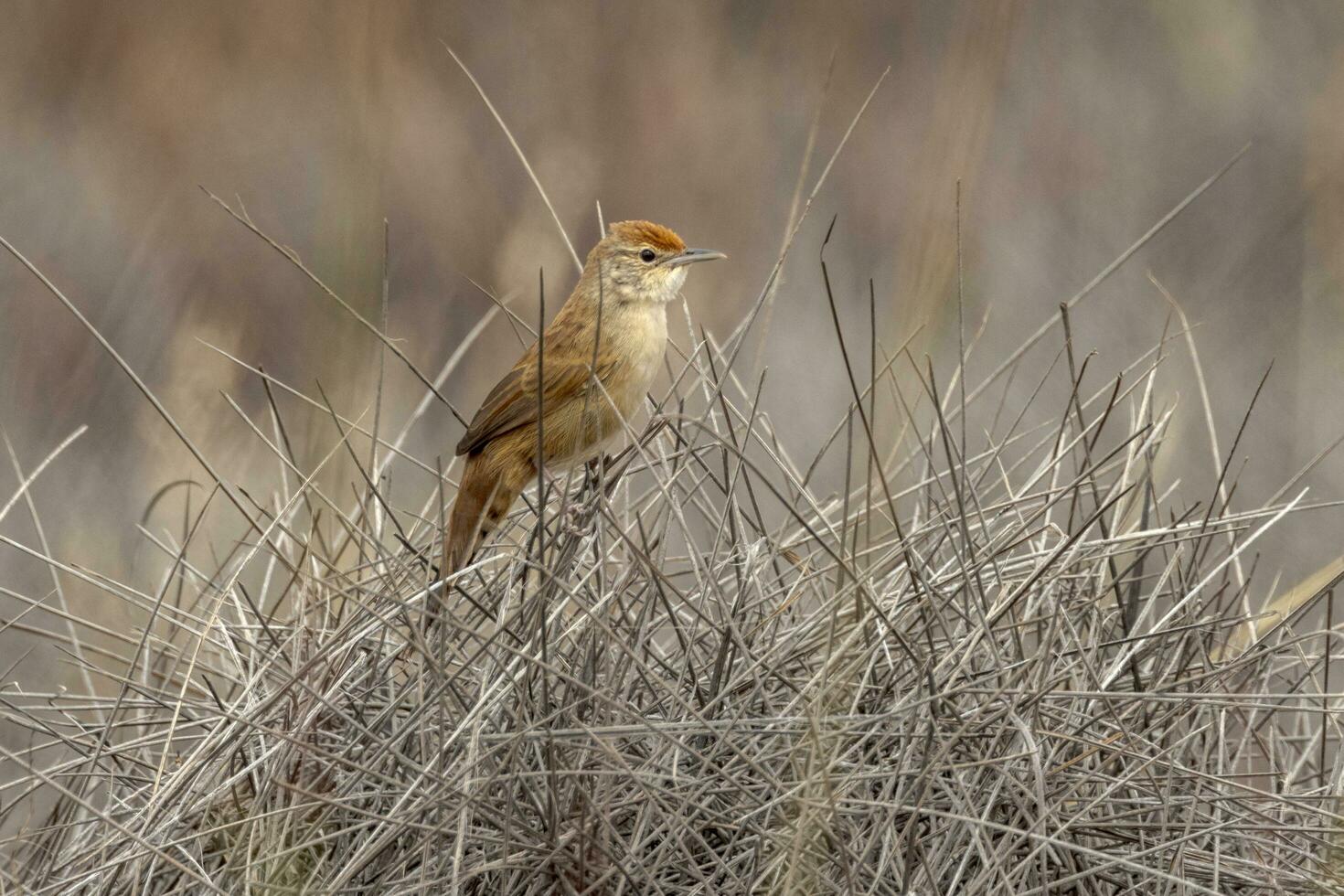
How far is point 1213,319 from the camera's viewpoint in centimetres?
575

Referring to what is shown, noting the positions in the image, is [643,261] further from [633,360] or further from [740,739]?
[740,739]

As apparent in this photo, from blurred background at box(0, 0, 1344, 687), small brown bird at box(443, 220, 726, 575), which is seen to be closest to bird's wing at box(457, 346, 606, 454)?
small brown bird at box(443, 220, 726, 575)

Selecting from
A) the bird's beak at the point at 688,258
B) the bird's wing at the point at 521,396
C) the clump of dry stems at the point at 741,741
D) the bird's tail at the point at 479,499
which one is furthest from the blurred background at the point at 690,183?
the clump of dry stems at the point at 741,741

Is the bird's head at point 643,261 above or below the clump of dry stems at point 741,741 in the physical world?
above

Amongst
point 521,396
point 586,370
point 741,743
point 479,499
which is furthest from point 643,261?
point 741,743

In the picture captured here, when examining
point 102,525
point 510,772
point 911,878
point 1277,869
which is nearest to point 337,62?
point 510,772

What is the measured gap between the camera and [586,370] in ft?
10.8

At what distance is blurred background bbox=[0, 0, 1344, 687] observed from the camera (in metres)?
5.57

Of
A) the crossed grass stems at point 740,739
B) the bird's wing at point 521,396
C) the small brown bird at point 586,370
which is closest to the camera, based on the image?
the crossed grass stems at point 740,739

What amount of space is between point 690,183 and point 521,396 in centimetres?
356

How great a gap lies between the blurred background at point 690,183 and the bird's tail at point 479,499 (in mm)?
2359

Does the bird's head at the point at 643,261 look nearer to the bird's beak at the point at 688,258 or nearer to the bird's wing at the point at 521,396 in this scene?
the bird's beak at the point at 688,258

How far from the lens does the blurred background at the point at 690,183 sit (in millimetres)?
5567

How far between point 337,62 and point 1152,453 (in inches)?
53.0
